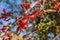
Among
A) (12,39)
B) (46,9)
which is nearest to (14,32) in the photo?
(12,39)

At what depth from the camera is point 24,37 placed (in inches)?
152

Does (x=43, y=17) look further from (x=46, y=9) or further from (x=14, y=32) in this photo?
(x=14, y=32)

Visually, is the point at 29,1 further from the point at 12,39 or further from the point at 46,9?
the point at 12,39

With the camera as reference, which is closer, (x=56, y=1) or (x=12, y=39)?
(x=12, y=39)

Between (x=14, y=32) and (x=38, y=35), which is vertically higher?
(x=14, y=32)

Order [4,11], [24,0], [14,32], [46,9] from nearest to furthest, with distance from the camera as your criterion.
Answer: [14,32]
[46,9]
[4,11]
[24,0]

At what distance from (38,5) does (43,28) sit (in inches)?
15.5

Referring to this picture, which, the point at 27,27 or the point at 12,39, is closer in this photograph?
the point at 12,39

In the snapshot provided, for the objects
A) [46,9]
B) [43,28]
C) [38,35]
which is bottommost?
[38,35]

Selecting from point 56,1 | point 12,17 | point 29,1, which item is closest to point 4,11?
point 12,17

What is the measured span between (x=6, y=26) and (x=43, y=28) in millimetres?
568

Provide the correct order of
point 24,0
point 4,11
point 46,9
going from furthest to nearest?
1. point 24,0
2. point 4,11
3. point 46,9

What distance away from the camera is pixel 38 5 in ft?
13.4

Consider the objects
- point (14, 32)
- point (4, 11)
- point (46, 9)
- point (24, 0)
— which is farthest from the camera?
point (24, 0)
